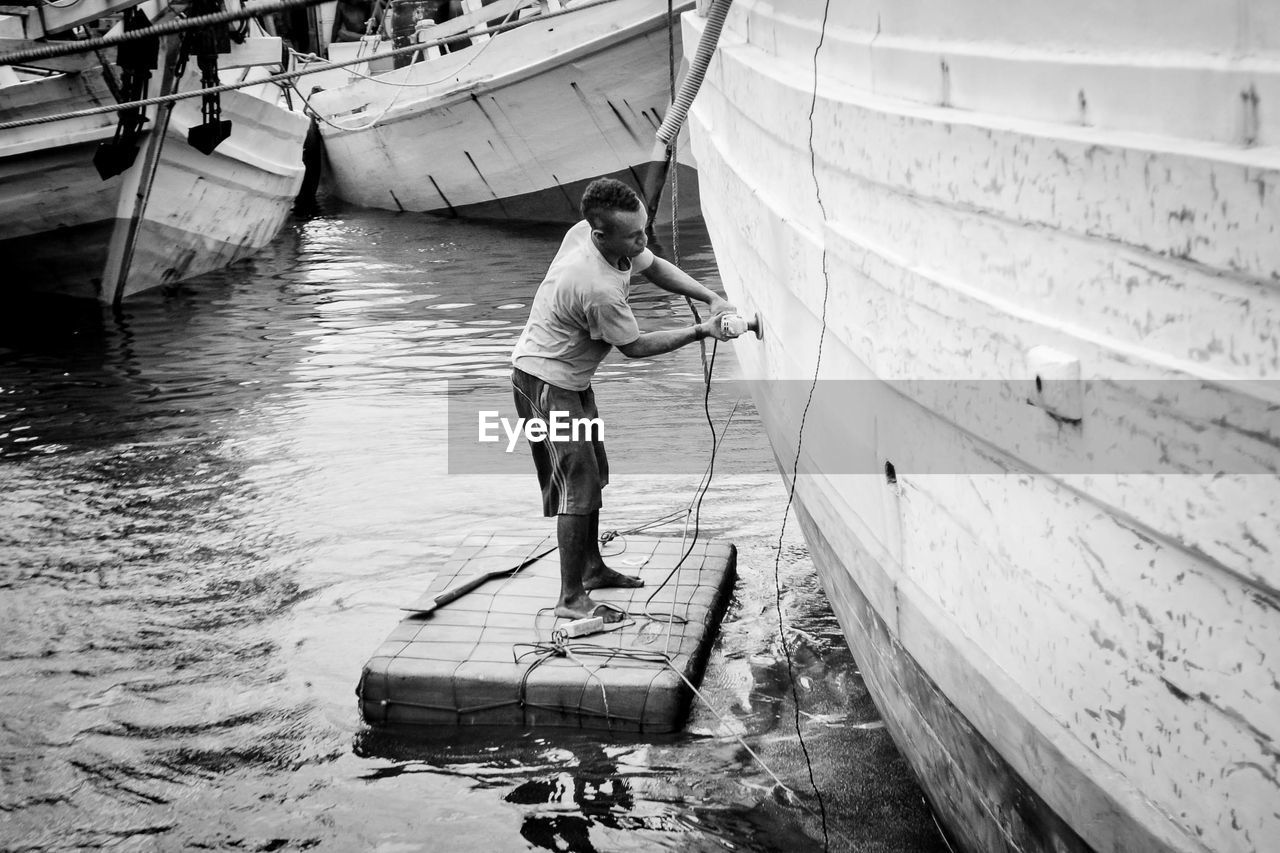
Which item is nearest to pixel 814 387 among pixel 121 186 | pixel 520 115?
pixel 121 186

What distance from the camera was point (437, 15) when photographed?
825 inches

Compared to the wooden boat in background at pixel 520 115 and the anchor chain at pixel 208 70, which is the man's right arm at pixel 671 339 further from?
the wooden boat in background at pixel 520 115

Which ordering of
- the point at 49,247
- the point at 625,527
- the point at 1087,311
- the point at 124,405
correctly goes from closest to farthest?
the point at 1087,311 < the point at 625,527 < the point at 124,405 < the point at 49,247

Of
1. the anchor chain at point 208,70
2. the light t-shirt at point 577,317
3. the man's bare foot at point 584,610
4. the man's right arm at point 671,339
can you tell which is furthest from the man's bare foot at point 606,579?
the anchor chain at point 208,70

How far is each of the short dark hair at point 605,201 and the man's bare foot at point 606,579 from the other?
1.32 meters

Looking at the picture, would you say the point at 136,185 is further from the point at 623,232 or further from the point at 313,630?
the point at 623,232

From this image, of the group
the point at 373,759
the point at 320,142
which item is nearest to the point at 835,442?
the point at 373,759

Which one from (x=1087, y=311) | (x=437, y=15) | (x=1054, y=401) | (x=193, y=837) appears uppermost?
(x=437, y=15)

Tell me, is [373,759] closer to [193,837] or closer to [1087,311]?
[193,837]

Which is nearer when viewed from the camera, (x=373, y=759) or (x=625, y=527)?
(x=373, y=759)

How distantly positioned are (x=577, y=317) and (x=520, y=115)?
451 inches

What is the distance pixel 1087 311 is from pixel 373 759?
282cm

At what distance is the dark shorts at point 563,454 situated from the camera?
4098 millimetres

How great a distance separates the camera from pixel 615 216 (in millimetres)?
3832
